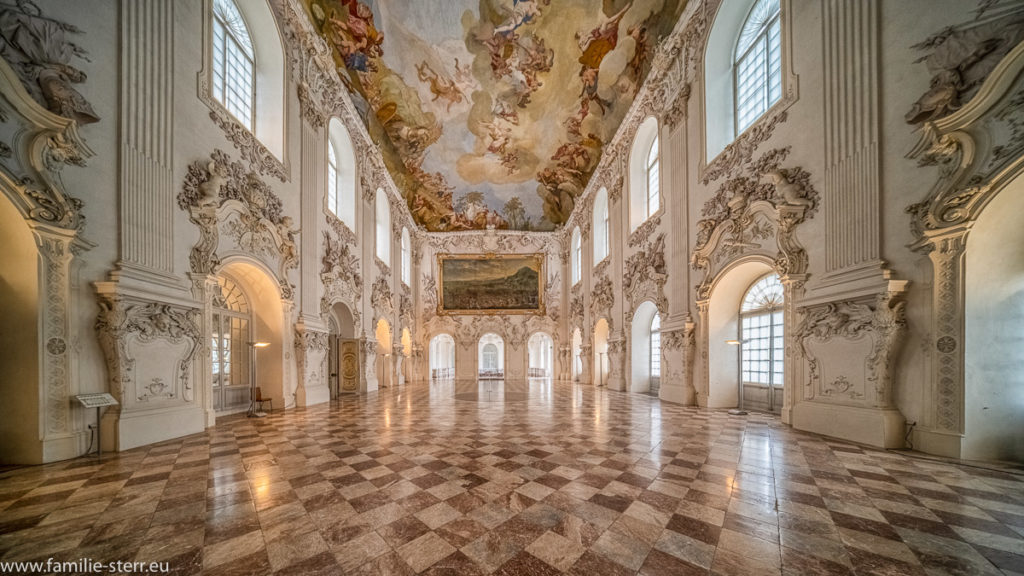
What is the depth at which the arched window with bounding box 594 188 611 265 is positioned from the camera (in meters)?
17.3

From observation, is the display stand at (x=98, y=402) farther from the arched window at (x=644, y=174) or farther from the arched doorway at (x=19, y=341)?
the arched window at (x=644, y=174)

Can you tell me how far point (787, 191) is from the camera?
267 inches

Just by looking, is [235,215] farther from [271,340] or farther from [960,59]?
[960,59]

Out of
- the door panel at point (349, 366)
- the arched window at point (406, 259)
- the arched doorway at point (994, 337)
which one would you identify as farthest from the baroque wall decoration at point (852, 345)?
the arched window at point (406, 259)

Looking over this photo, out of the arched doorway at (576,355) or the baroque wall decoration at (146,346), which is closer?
the baroque wall decoration at (146,346)

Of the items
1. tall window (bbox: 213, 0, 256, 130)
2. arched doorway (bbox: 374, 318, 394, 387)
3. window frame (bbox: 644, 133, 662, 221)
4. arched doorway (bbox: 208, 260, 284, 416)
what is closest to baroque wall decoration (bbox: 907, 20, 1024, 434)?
window frame (bbox: 644, 133, 662, 221)

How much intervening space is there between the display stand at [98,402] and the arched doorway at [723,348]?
451 inches

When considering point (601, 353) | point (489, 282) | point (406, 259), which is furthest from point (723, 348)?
point (406, 259)

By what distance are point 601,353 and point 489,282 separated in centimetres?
943

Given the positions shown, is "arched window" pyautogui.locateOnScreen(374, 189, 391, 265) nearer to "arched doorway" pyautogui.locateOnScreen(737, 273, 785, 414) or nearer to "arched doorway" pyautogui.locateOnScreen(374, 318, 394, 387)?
"arched doorway" pyautogui.locateOnScreen(374, 318, 394, 387)

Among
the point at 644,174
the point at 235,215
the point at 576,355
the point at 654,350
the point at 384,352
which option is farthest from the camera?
the point at 576,355

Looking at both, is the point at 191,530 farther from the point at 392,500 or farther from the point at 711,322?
the point at 711,322

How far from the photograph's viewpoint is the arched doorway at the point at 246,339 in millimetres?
8016

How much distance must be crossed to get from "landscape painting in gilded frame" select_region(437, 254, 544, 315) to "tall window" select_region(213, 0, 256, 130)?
14901mm
